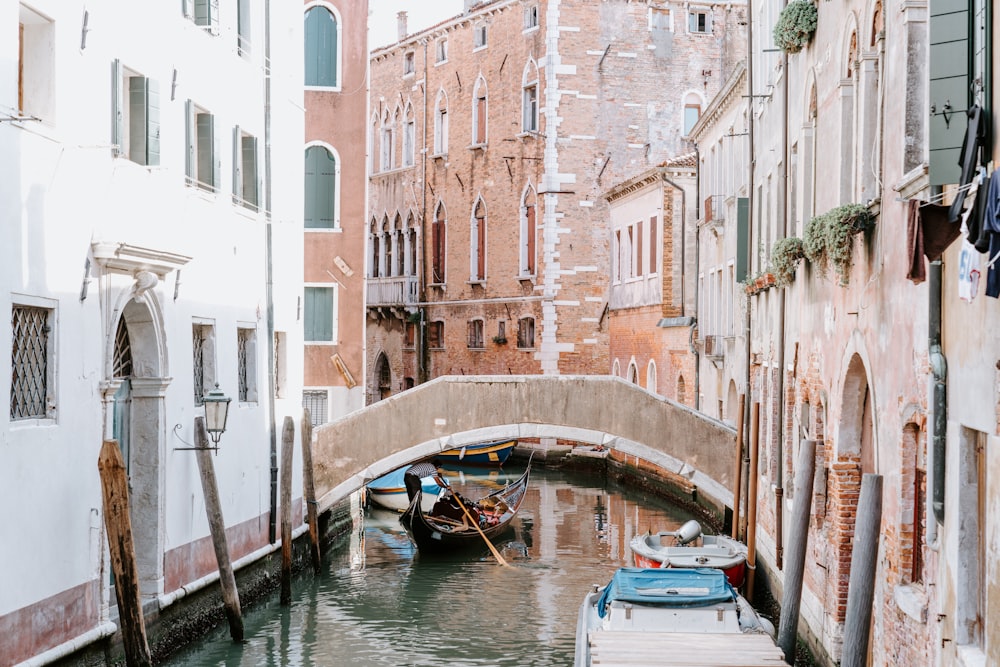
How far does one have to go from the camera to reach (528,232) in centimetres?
2634

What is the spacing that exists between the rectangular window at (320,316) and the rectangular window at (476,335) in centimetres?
954

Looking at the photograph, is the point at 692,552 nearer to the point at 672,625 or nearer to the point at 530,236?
the point at 672,625

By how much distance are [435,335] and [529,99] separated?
537cm

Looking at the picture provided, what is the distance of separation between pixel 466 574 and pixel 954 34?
1019cm

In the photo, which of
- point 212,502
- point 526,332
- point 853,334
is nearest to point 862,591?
point 853,334

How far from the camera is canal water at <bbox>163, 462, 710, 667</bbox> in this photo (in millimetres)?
10711

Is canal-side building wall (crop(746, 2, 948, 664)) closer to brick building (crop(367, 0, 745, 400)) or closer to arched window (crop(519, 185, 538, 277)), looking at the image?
brick building (crop(367, 0, 745, 400))

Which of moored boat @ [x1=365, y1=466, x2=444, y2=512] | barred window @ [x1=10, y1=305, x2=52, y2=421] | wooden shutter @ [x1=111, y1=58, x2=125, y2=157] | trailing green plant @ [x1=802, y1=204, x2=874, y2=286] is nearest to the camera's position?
barred window @ [x1=10, y1=305, x2=52, y2=421]

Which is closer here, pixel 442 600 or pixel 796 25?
pixel 796 25

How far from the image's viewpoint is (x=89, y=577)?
837cm

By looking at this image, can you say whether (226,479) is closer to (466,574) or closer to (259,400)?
(259,400)

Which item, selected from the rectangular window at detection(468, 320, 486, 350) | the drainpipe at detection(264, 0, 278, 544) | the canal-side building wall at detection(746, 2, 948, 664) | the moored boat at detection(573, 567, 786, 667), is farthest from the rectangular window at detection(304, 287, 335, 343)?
the rectangular window at detection(468, 320, 486, 350)

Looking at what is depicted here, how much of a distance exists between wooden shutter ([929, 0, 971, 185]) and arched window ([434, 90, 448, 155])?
77.4ft

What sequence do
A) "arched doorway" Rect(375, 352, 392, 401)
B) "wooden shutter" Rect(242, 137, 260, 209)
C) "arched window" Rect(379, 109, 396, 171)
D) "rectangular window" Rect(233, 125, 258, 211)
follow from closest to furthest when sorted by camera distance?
1. "rectangular window" Rect(233, 125, 258, 211)
2. "wooden shutter" Rect(242, 137, 260, 209)
3. "arched doorway" Rect(375, 352, 392, 401)
4. "arched window" Rect(379, 109, 396, 171)
